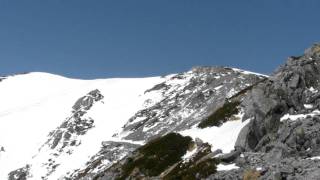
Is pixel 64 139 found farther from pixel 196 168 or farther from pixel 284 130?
pixel 284 130

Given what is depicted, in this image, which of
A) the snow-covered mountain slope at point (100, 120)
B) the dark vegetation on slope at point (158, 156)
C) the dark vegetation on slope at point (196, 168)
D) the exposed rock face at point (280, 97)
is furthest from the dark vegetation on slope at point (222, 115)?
the snow-covered mountain slope at point (100, 120)

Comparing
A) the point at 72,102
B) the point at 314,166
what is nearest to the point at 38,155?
the point at 72,102

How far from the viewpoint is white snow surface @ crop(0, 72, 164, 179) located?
123113mm

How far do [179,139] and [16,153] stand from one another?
85248 millimetres

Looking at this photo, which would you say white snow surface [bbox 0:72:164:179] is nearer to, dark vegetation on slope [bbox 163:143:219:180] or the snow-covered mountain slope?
the snow-covered mountain slope

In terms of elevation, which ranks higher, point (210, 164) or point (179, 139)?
point (179, 139)

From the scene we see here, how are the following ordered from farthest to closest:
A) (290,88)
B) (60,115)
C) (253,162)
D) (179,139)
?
(60,115)
(179,139)
(290,88)
(253,162)

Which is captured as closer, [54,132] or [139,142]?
[139,142]

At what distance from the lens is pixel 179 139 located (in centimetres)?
5994

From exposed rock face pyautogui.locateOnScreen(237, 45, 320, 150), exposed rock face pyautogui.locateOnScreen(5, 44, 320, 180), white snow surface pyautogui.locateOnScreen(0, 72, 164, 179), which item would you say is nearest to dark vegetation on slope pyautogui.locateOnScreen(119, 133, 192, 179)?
exposed rock face pyautogui.locateOnScreen(5, 44, 320, 180)

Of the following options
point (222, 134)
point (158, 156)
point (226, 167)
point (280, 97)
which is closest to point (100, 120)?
point (158, 156)

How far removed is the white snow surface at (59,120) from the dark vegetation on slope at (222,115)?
53.6m

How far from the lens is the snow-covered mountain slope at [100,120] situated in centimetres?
10456

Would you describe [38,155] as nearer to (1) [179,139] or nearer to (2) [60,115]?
(2) [60,115]
